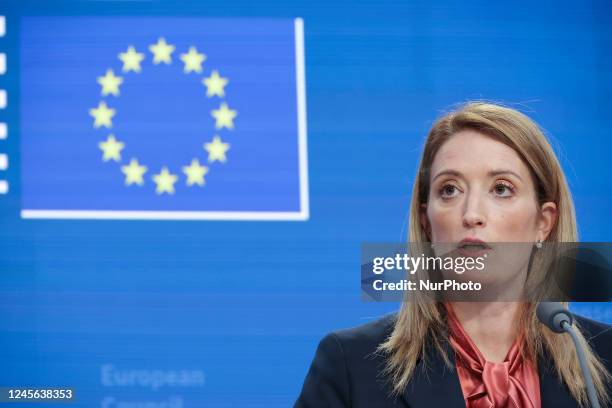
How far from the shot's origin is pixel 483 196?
1.97 meters

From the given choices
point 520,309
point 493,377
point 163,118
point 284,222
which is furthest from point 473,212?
point 163,118

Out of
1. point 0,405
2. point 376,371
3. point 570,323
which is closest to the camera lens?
point 570,323

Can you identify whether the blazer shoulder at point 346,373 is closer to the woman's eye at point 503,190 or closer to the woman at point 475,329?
the woman at point 475,329

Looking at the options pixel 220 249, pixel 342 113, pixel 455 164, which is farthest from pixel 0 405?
pixel 455 164

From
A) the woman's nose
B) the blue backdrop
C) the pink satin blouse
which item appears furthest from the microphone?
the blue backdrop

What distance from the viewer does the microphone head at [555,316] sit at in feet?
4.71

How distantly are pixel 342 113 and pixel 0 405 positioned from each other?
1.45m

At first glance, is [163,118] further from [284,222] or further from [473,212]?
[473,212]

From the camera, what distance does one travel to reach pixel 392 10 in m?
2.74

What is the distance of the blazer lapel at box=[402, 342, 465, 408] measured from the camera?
5.99 feet

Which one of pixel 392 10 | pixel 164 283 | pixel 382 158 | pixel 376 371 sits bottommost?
pixel 376 371

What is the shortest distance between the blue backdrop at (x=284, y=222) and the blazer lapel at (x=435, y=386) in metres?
0.74

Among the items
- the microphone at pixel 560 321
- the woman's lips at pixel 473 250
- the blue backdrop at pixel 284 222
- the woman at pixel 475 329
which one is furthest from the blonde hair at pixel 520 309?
the blue backdrop at pixel 284 222

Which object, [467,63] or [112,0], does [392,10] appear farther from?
[112,0]
